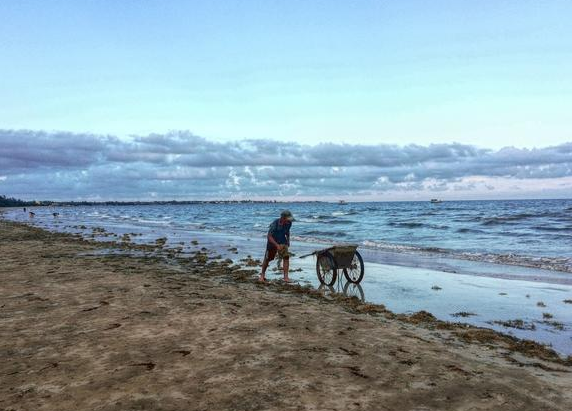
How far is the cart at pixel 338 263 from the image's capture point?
1252cm

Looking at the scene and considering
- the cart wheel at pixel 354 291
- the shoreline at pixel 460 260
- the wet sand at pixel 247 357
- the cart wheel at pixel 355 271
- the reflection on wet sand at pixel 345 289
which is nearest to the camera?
the wet sand at pixel 247 357

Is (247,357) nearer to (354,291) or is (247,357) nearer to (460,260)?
(354,291)

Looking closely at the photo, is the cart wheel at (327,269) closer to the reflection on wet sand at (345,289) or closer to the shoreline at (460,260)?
the reflection on wet sand at (345,289)

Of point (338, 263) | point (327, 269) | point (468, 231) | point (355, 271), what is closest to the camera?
point (338, 263)

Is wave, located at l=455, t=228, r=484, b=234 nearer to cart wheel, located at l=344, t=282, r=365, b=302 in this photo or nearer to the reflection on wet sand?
the reflection on wet sand

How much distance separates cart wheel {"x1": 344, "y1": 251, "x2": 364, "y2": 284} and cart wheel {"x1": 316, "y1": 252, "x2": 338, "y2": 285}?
1.57ft

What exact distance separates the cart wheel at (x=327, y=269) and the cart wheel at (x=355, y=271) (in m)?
0.48

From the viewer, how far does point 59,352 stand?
6168 millimetres

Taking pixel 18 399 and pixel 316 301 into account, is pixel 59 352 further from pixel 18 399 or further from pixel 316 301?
pixel 316 301

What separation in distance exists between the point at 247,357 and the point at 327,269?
276 inches

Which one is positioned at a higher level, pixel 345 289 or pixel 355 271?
pixel 355 271

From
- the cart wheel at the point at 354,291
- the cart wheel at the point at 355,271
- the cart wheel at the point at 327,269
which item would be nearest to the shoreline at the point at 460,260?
the cart wheel at the point at 355,271

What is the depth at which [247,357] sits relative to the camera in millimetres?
5992

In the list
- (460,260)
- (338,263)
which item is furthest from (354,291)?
(460,260)
